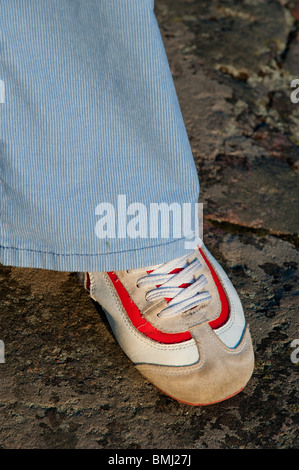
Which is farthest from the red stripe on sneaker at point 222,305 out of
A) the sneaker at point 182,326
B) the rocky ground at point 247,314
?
the rocky ground at point 247,314

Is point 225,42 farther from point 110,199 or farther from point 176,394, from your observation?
point 176,394

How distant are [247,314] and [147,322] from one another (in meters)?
0.26

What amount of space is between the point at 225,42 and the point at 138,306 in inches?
53.4

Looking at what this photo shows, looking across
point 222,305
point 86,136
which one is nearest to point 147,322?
point 222,305

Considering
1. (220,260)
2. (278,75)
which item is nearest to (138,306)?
(220,260)

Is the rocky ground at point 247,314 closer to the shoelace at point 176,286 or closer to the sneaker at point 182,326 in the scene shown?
the sneaker at point 182,326

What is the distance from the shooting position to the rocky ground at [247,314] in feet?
3.22

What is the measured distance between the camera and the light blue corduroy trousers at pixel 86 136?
929 millimetres

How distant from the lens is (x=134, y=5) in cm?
92

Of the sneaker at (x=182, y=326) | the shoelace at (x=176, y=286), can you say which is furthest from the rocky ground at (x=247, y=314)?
the shoelace at (x=176, y=286)

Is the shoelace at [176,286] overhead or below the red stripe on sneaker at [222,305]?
overhead

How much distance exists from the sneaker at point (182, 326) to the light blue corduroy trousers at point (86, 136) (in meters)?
0.08

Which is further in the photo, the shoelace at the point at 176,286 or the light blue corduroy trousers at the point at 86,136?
the shoelace at the point at 176,286

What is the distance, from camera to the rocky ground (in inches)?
38.6
